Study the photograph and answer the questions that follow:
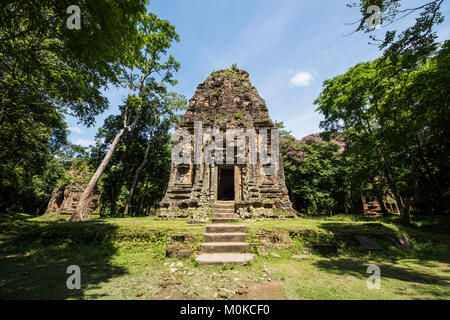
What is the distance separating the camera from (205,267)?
446cm

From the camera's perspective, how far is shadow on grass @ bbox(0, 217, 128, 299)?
3189 millimetres

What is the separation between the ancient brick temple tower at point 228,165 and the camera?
10.5m

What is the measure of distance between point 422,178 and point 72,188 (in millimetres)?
36575

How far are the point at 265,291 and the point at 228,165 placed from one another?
917 centimetres

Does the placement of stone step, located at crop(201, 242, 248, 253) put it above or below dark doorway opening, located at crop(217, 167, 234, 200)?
below

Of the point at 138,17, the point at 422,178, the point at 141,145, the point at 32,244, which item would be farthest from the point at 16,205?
the point at 422,178

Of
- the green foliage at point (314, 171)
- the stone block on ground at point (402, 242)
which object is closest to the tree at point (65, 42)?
the stone block on ground at point (402, 242)

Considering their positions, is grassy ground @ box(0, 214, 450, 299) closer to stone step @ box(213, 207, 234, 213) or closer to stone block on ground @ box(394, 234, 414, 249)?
stone block on ground @ box(394, 234, 414, 249)

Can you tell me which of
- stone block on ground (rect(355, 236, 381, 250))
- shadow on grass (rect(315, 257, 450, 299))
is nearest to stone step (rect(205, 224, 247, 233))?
shadow on grass (rect(315, 257, 450, 299))

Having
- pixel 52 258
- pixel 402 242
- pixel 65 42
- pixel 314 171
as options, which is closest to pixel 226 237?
pixel 52 258

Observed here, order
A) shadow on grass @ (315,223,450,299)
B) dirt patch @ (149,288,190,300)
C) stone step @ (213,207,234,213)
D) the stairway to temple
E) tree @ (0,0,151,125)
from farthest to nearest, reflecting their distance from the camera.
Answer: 1. stone step @ (213,207,234,213)
2. the stairway to temple
3. tree @ (0,0,151,125)
4. shadow on grass @ (315,223,450,299)
5. dirt patch @ (149,288,190,300)

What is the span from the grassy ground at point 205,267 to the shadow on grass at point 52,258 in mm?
19

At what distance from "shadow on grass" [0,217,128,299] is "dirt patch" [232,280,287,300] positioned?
2670 mm

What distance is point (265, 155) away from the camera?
13211 millimetres
